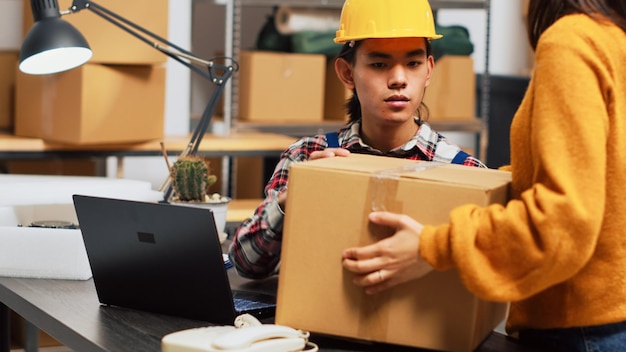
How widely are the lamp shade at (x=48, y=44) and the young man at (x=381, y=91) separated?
2.50 feet

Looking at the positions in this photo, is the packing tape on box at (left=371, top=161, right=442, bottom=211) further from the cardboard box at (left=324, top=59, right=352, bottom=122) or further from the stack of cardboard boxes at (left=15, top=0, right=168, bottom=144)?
the cardboard box at (left=324, top=59, right=352, bottom=122)

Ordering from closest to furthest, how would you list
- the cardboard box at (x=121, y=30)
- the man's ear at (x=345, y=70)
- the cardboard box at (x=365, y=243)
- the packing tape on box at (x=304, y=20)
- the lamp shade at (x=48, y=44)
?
1. the cardboard box at (x=365, y=243)
2. the man's ear at (x=345, y=70)
3. the lamp shade at (x=48, y=44)
4. the cardboard box at (x=121, y=30)
5. the packing tape on box at (x=304, y=20)

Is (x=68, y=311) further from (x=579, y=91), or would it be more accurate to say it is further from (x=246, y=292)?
(x=579, y=91)

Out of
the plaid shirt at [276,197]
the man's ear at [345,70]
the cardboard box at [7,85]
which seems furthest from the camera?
the cardboard box at [7,85]

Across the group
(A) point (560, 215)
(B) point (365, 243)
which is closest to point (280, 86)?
(B) point (365, 243)

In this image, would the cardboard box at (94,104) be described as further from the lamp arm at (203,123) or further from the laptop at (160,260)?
the laptop at (160,260)

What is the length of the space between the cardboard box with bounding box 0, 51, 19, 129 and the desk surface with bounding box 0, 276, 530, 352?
1.83m

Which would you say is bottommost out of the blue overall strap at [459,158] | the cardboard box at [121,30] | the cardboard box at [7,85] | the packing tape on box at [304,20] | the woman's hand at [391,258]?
the woman's hand at [391,258]

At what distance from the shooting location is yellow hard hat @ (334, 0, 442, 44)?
167cm

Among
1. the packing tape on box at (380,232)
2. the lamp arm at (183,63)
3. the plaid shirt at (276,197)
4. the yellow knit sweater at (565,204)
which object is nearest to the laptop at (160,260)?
the plaid shirt at (276,197)

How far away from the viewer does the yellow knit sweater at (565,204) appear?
1152 mm

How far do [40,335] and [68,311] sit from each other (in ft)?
5.15

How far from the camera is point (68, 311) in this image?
1.57 m

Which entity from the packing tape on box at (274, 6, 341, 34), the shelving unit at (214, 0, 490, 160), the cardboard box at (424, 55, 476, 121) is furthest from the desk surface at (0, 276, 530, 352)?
the cardboard box at (424, 55, 476, 121)
